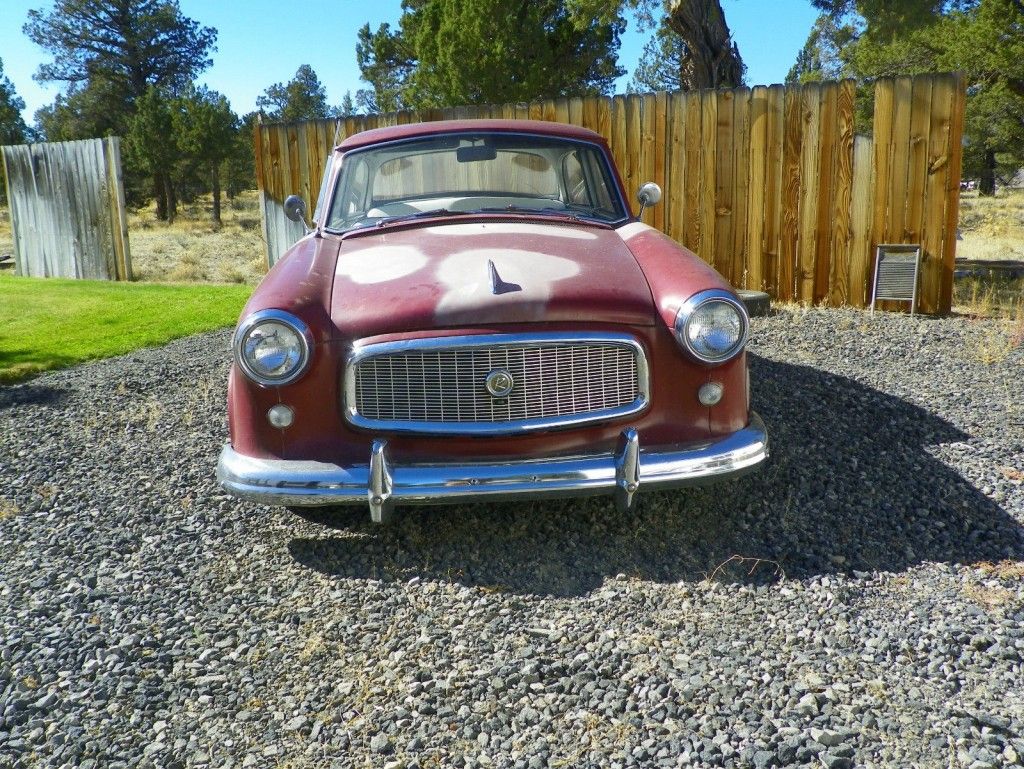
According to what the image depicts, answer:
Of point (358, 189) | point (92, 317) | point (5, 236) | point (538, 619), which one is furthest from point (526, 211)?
point (5, 236)

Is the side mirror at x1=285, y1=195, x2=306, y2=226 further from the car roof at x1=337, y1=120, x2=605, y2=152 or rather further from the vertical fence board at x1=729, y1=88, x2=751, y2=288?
the vertical fence board at x1=729, y1=88, x2=751, y2=288

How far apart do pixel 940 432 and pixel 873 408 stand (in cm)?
43

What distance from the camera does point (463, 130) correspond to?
171 inches

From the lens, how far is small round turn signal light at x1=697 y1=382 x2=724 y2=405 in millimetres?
3146

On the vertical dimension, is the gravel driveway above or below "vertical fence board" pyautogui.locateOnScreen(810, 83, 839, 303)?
below

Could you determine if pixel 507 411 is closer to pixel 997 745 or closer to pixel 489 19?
pixel 997 745

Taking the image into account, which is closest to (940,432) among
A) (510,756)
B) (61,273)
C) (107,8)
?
(510,756)

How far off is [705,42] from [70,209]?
329 inches

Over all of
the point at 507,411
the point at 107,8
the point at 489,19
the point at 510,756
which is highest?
the point at 107,8

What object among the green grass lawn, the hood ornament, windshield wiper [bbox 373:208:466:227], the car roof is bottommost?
the green grass lawn

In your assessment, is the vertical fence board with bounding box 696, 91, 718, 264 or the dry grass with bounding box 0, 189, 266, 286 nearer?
the vertical fence board with bounding box 696, 91, 718, 264

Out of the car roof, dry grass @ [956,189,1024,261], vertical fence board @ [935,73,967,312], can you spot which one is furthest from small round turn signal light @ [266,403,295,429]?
dry grass @ [956,189,1024,261]

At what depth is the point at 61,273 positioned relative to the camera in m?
11.7

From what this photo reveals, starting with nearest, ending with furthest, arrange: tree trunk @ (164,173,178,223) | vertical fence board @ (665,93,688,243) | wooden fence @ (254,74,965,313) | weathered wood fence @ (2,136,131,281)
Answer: wooden fence @ (254,74,965,313), vertical fence board @ (665,93,688,243), weathered wood fence @ (2,136,131,281), tree trunk @ (164,173,178,223)
